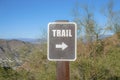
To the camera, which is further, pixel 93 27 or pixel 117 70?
pixel 93 27

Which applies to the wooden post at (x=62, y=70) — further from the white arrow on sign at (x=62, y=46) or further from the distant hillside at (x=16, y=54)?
the distant hillside at (x=16, y=54)

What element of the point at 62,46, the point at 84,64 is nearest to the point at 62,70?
the point at 62,46

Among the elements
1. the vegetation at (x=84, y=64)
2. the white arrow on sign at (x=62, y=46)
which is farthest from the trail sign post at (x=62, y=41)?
the vegetation at (x=84, y=64)

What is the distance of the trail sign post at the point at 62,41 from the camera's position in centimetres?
254

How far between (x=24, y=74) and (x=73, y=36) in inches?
547

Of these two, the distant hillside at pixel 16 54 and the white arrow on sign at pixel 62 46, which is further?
the distant hillside at pixel 16 54

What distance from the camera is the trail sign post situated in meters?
2.54

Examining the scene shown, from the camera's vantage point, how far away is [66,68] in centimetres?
258

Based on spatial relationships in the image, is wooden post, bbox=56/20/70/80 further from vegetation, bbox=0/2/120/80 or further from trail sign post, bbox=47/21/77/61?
vegetation, bbox=0/2/120/80

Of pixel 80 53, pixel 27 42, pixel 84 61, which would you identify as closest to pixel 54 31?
pixel 84 61

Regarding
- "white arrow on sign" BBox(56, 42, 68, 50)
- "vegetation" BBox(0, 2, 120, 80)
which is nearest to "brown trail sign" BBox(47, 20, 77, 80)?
"white arrow on sign" BBox(56, 42, 68, 50)

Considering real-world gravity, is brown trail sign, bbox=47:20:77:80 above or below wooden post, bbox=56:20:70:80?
above

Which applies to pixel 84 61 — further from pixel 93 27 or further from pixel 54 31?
pixel 54 31

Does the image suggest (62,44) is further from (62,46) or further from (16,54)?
(16,54)
